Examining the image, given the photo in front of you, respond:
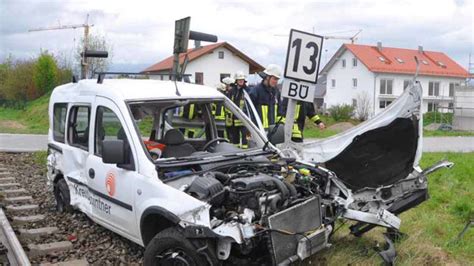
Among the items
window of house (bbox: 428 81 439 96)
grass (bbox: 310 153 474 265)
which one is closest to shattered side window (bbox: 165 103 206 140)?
grass (bbox: 310 153 474 265)

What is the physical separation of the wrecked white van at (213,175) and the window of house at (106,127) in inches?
0.5

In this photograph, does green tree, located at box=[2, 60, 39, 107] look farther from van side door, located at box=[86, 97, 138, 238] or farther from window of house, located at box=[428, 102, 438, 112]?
window of house, located at box=[428, 102, 438, 112]

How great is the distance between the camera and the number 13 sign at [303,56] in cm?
582

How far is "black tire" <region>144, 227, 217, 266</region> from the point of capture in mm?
4004

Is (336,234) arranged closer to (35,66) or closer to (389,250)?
(389,250)

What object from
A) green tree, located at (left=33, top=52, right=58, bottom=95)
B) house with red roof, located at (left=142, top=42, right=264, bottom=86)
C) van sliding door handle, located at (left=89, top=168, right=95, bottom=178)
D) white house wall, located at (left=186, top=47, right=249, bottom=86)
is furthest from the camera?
white house wall, located at (left=186, top=47, right=249, bottom=86)

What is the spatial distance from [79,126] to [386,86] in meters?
50.1

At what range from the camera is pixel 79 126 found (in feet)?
20.3

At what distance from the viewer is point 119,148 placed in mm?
4590

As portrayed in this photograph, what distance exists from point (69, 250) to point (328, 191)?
2939mm

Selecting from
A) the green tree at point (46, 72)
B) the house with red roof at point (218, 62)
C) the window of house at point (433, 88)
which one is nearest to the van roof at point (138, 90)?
the green tree at point (46, 72)

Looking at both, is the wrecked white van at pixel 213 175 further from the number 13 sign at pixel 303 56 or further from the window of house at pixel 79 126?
the number 13 sign at pixel 303 56

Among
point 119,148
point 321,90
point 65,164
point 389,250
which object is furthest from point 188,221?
point 321,90

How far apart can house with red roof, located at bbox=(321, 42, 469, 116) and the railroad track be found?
150ft
